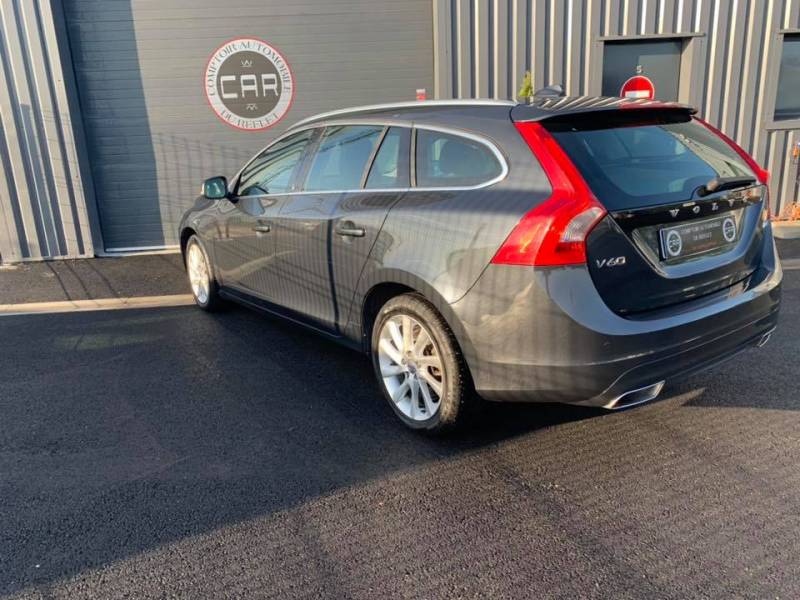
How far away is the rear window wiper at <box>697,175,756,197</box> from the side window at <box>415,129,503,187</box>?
0.95 metres

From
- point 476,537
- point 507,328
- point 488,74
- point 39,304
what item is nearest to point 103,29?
point 39,304

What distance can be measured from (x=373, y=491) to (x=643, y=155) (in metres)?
2.00

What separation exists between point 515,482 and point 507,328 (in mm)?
727

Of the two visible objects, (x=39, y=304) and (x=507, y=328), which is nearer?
(x=507, y=328)

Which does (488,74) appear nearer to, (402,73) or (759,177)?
(402,73)

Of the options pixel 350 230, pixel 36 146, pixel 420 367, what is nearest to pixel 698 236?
pixel 420 367

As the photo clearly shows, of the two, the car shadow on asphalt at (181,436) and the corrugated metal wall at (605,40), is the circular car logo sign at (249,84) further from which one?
the car shadow on asphalt at (181,436)

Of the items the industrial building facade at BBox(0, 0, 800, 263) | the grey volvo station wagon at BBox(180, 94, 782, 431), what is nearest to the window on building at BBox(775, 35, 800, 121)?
the industrial building facade at BBox(0, 0, 800, 263)

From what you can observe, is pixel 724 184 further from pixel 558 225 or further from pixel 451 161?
pixel 451 161

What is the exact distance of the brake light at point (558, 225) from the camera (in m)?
2.68

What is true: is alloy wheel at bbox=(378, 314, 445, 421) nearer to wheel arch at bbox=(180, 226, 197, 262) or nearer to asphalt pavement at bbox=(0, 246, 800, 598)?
asphalt pavement at bbox=(0, 246, 800, 598)

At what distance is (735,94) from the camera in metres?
8.72

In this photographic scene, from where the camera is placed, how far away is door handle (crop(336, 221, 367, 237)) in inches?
142

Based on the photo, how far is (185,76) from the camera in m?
8.20
